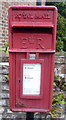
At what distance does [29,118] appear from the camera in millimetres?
2244

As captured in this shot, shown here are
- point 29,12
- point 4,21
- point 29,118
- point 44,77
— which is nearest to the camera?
point 29,12

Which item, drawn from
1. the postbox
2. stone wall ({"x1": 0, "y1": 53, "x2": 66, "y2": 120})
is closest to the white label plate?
the postbox

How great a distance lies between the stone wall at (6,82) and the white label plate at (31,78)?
0.89 metres

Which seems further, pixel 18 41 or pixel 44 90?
pixel 44 90

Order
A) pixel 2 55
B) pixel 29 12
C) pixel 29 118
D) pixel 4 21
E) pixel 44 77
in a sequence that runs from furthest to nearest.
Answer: pixel 4 21 → pixel 2 55 → pixel 29 118 → pixel 44 77 → pixel 29 12

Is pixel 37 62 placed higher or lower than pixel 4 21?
lower

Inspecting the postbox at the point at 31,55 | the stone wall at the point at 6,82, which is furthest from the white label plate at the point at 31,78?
the stone wall at the point at 6,82

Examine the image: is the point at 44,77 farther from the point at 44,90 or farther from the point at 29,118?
the point at 29,118

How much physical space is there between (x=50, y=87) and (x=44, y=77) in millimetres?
143

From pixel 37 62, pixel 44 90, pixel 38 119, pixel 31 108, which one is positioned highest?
pixel 37 62

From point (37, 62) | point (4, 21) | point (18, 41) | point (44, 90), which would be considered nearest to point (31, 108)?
point (44, 90)

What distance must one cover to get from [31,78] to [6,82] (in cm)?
98

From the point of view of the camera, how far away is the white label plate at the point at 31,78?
1.85 metres

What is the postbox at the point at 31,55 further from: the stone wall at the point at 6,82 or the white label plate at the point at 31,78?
the stone wall at the point at 6,82
